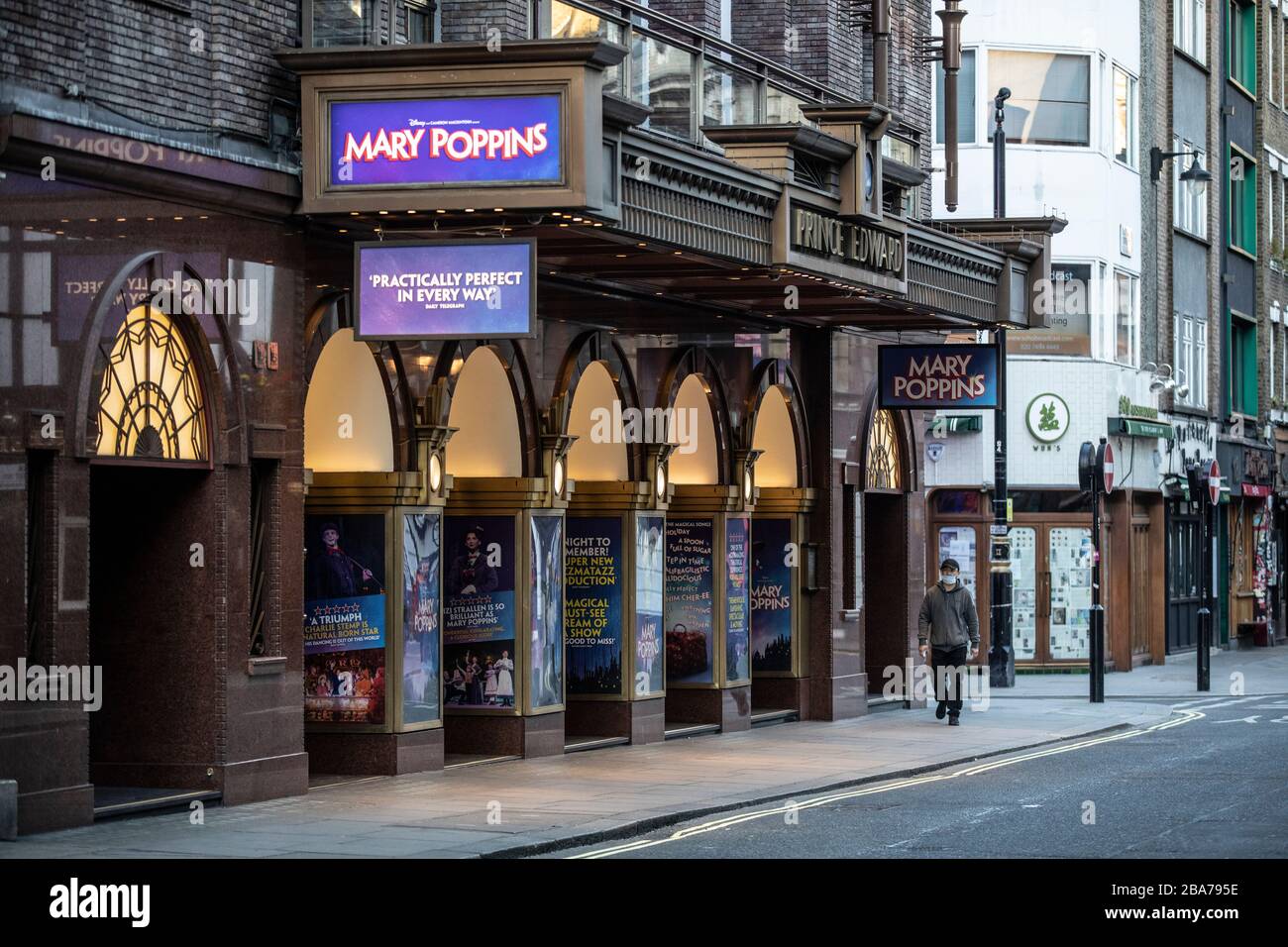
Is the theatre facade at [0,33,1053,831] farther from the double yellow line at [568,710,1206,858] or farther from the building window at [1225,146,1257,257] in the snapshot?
the building window at [1225,146,1257,257]

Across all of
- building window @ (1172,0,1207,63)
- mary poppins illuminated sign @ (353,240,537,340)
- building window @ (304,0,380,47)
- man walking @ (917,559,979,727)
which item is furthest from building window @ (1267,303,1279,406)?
mary poppins illuminated sign @ (353,240,537,340)

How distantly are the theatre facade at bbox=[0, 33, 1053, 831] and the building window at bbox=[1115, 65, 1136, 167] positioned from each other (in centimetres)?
1449

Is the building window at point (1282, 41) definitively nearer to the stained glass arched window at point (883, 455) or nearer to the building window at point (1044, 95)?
the building window at point (1044, 95)

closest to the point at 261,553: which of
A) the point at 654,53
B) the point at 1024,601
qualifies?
the point at 654,53

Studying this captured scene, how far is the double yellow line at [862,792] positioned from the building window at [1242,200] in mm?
24313

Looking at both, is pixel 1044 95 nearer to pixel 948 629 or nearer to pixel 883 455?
pixel 883 455

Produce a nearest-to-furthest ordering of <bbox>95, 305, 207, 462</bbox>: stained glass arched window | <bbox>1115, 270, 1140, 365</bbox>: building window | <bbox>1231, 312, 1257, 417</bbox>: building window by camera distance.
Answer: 1. <bbox>95, 305, 207, 462</bbox>: stained glass arched window
2. <bbox>1115, 270, 1140, 365</bbox>: building window
3. <bbox>1231, 312, 1257, 417</bbox>: building window

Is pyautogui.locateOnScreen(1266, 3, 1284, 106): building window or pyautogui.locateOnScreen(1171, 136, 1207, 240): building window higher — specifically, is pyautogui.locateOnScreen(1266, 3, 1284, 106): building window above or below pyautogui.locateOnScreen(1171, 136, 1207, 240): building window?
above

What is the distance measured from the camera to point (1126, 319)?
40438 millimetres

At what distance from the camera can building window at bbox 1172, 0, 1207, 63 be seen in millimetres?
45031

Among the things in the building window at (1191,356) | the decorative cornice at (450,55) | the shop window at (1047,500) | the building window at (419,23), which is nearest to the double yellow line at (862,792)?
the decorative cornice at (450,55)

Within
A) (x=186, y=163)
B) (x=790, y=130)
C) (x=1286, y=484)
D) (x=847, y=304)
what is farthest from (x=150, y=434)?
(x=1286, y=484)

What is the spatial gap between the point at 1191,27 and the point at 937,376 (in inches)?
846

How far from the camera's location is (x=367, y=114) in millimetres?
17109
